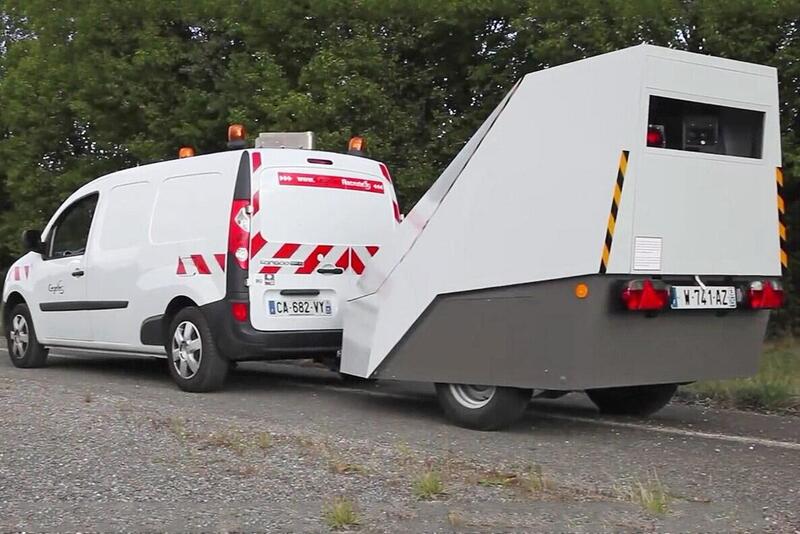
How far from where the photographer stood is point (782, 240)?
7.09 meters

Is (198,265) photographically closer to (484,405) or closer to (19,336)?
(484,405)

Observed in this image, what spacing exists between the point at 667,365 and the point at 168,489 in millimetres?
3378

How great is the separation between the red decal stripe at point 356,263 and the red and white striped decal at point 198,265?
117 cm

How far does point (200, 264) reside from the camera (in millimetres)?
8602

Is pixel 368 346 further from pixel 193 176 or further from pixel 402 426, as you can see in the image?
pixel 193 176

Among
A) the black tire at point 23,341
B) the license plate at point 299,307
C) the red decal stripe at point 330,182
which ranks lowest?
the black tire at point 23,341

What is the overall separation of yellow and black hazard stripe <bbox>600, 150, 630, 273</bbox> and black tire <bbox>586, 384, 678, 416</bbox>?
5.55 ft

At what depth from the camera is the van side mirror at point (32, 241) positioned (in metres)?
10.8

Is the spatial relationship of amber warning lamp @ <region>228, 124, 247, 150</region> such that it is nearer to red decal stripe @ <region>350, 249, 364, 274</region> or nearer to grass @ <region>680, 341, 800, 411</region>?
red decal stripe @ <region>350, 249, 364, 274</region>

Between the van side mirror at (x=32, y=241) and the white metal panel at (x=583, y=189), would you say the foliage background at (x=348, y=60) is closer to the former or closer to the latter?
the van side mirror at (x=32, y=241)

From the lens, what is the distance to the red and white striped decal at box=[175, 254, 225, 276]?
27.6 ft

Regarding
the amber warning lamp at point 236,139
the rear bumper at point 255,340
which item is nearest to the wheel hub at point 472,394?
the rear bumper at point 255,340

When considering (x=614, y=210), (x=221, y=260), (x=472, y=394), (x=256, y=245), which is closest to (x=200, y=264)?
(x=221, y=260)

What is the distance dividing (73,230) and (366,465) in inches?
234
